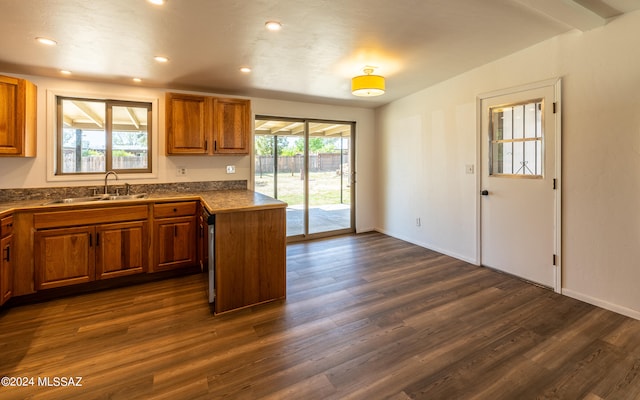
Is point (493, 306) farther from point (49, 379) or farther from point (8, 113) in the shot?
point (8, 113)

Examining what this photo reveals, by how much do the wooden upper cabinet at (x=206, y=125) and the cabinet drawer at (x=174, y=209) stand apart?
731 mm

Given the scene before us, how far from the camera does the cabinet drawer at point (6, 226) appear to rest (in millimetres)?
2578

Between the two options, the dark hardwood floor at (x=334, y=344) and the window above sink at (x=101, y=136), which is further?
the window above sink at (x=101, y=136)

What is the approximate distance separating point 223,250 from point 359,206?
3.37m

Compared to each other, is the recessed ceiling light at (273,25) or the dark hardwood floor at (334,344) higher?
the recessed ceiling light at (273,25)

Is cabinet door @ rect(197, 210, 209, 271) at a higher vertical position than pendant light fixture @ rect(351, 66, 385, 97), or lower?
lower

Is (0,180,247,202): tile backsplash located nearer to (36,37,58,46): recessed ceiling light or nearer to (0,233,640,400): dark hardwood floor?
(0,233,640,400): dark hardwood floor

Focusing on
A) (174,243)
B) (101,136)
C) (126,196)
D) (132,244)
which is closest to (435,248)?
(174,243)

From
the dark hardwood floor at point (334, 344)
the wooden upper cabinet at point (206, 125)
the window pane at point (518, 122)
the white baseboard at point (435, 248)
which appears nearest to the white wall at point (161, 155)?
the wooden upper cabinet at point (206, 125)

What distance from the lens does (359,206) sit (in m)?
5.62

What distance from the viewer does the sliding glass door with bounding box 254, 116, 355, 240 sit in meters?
4.90

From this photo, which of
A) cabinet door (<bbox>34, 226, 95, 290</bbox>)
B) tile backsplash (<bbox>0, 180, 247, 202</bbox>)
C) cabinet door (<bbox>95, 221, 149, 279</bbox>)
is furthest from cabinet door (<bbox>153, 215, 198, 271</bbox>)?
tile backsplash (<bbox>0, 180, 247, 202</bbox>)

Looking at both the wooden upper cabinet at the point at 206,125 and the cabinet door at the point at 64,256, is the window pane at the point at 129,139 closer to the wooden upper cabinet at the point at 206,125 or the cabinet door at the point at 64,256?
the wooden upper cabinet at the point at 206,125

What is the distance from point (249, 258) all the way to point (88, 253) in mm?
1717
